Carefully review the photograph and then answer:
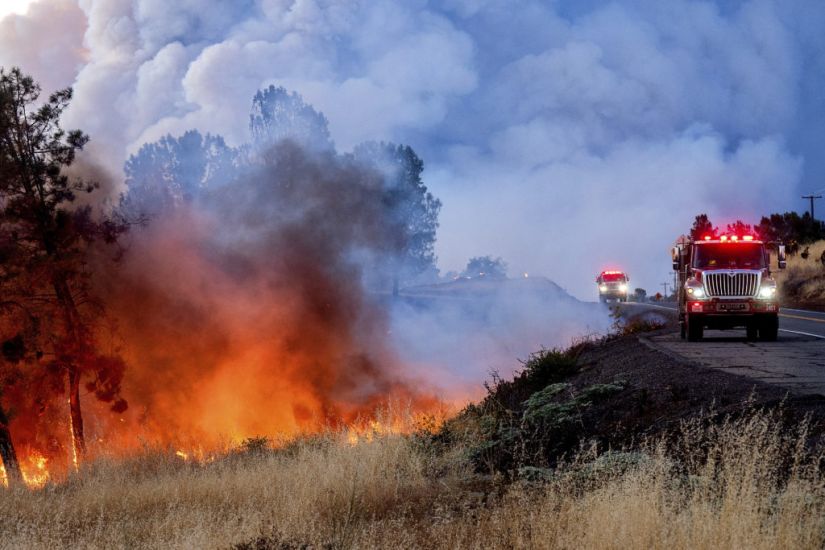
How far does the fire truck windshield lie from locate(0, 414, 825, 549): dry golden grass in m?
9.87

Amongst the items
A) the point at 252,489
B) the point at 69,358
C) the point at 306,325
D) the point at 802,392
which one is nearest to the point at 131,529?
the point at 252,489

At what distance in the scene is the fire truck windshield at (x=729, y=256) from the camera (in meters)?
18.0

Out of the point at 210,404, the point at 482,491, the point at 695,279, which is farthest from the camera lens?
the point at 210,404

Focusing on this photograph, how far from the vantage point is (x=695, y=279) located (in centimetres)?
1802

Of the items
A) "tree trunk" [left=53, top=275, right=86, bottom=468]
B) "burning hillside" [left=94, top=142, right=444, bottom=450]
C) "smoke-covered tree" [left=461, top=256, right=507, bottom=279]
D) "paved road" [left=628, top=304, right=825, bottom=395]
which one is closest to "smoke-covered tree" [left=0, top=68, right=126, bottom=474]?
"tree trunk" [left=53, top=275, right=86, bottom=468]

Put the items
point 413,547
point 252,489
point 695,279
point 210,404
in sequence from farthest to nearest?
point 210,404, point 695,279, point 252,489, point 413,547

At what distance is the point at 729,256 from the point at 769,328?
2.05 metres

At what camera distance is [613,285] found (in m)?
48.5

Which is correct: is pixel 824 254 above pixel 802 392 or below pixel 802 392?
above

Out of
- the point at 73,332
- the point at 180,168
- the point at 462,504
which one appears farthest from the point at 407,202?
the point at 462,504

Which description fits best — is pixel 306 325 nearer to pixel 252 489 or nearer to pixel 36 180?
pixel 36 180

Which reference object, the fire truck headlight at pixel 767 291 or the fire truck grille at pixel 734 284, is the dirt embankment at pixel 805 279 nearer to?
the fire truck headlight at pixel 767 291

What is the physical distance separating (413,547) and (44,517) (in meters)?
5.75

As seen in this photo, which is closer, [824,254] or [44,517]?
[44,517]
